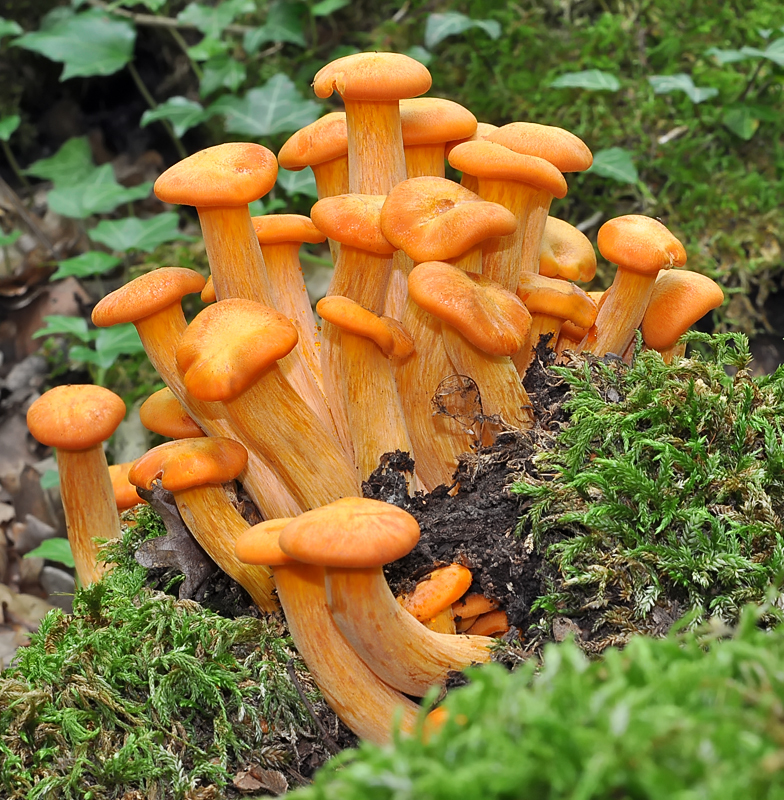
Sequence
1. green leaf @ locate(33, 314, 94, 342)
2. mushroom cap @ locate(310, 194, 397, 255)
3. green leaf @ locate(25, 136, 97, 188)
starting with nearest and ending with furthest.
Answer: mushroom cap @ locate(310, 194, 397, 255) < green leaf @ locate(33, 314, 94, 342) < green leaf @ locate(25, 136, 97, 188)

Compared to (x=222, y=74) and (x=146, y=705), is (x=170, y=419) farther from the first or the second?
(x=222, y=74)

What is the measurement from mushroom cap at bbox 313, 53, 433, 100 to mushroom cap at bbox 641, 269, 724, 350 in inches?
42.7

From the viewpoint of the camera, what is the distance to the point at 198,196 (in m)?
2.21

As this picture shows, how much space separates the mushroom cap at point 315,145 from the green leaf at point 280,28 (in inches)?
112

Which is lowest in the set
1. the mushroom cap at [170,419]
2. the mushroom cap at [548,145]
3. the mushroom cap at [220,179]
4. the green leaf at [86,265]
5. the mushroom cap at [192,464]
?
the green leaf at [86,265]

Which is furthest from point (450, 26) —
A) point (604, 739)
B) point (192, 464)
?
point (604, 739)

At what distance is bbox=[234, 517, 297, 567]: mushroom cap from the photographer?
70.2 inches

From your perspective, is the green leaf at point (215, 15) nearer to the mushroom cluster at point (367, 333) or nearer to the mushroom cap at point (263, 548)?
the mushroom cluster at point (367, 333)

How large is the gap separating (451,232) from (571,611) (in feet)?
3.59

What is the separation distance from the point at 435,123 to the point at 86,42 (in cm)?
380

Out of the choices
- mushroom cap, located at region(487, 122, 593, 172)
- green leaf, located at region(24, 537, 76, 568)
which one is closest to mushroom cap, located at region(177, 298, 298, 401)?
mushroom cap, located at region(487, 122, 593, 172)

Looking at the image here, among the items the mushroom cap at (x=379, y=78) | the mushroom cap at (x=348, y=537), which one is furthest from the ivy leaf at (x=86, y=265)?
the mushroom cap at (x=348, y=537)

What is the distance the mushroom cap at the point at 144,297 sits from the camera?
7.71 feet

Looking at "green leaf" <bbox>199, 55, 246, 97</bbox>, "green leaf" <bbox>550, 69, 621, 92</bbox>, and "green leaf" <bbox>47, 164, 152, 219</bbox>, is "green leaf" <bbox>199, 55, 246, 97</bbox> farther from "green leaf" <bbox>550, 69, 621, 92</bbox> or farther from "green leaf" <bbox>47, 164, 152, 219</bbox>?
"green leaf" <bbox>550, 69, 621, 92</bbox>
